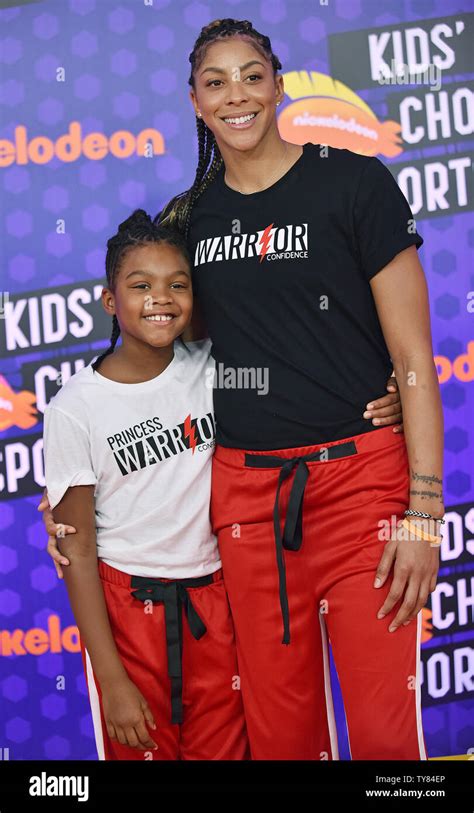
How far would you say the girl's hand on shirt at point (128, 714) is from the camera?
64.2 inches

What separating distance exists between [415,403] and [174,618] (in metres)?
0.63

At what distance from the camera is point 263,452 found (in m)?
1.60

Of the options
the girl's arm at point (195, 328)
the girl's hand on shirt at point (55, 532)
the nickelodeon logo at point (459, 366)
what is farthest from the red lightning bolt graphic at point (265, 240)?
the nickelodeon logo at point (459, 366)

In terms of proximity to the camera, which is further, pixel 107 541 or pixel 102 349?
pixel 102 349

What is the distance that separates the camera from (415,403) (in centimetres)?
154

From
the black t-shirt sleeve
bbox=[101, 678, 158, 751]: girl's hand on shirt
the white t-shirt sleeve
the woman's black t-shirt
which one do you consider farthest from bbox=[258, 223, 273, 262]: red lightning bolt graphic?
Result: bbox=[101, 678, 158, 751]: girl's hand on shirt

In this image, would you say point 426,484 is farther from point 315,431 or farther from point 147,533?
point 147,533

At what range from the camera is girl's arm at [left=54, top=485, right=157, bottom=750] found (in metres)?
1.64

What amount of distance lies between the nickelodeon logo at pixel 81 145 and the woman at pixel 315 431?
881 mm

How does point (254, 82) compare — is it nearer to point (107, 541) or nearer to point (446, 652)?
point (107, 541)

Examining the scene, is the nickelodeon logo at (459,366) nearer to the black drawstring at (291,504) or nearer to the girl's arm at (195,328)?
the girl's arm at (195,328)

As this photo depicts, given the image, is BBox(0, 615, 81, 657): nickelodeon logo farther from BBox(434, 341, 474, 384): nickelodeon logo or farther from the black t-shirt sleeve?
the black t-shirt sleeve
